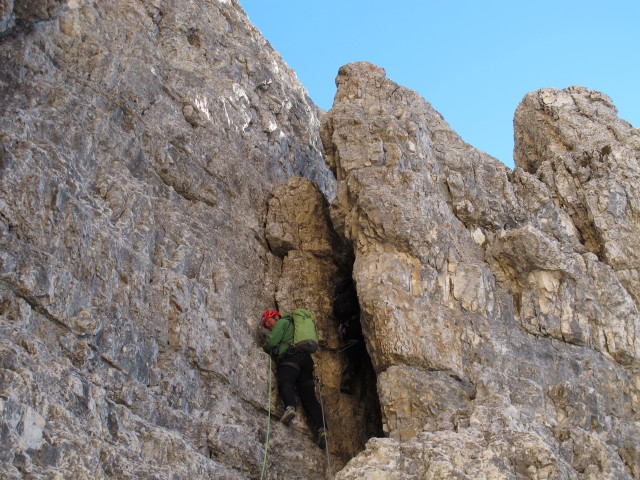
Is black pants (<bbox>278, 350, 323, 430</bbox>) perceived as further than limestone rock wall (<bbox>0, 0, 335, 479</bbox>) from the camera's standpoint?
Yes

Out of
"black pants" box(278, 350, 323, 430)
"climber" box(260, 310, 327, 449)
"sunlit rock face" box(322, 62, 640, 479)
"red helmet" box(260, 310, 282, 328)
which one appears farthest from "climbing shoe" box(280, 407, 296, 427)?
"red helmet" box(260, 310, 282, 328)

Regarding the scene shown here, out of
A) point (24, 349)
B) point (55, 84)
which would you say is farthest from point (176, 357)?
point (55, 84)

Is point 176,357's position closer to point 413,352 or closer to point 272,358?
point 272,358

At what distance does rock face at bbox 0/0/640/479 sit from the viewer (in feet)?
40.7

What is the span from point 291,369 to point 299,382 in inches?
15.7

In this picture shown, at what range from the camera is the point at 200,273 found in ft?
53.1

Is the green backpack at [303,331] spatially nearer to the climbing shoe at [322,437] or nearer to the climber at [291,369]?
the climber at [291,369]

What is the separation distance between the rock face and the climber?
29 cm

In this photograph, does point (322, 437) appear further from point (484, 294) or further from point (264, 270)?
point (484, 294)

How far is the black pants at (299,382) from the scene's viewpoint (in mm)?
15920

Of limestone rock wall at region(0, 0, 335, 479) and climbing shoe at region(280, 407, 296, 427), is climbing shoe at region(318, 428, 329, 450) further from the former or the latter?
climbing shoe at region(280, 407, 296, 427)

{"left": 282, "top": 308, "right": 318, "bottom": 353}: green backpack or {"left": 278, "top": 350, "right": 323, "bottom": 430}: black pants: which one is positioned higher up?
{"left": 282, "top": 308, "right": 318, "bottom": 353}: green backpack

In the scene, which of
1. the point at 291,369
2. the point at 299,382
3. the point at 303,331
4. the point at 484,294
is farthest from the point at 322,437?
the point at 484,294

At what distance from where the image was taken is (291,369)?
1616cm
